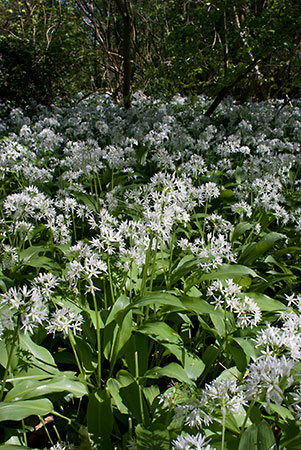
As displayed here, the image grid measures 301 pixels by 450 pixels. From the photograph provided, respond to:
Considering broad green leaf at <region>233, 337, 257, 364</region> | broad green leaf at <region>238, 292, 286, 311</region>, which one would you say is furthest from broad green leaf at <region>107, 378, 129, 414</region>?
broad green leaf at <region>238, 292, 286, 311</region>

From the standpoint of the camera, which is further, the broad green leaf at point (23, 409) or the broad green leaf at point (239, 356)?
the broad green leaf at point (239, 356)

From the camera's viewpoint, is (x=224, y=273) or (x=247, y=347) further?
(x=224, y=273)

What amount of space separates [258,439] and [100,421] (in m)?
0.75

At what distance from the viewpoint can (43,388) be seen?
1.63 meters

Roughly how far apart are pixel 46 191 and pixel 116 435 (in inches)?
106

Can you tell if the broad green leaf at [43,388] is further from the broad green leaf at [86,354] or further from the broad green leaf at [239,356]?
the broad green leaf at [239,356]

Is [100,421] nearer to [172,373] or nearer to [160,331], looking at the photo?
[172,373]

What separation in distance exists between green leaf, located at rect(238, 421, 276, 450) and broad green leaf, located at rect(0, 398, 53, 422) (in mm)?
827

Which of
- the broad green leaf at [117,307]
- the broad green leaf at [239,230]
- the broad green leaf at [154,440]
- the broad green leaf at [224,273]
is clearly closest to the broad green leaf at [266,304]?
Answer: the broad green leaf at [224,273]

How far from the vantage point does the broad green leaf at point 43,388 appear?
162cm

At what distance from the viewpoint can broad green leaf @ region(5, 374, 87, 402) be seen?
1622 millimetres

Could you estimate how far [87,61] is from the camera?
1219 cm

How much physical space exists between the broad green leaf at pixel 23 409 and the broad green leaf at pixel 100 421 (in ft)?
0.78

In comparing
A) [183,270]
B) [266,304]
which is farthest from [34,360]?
[266,304]
